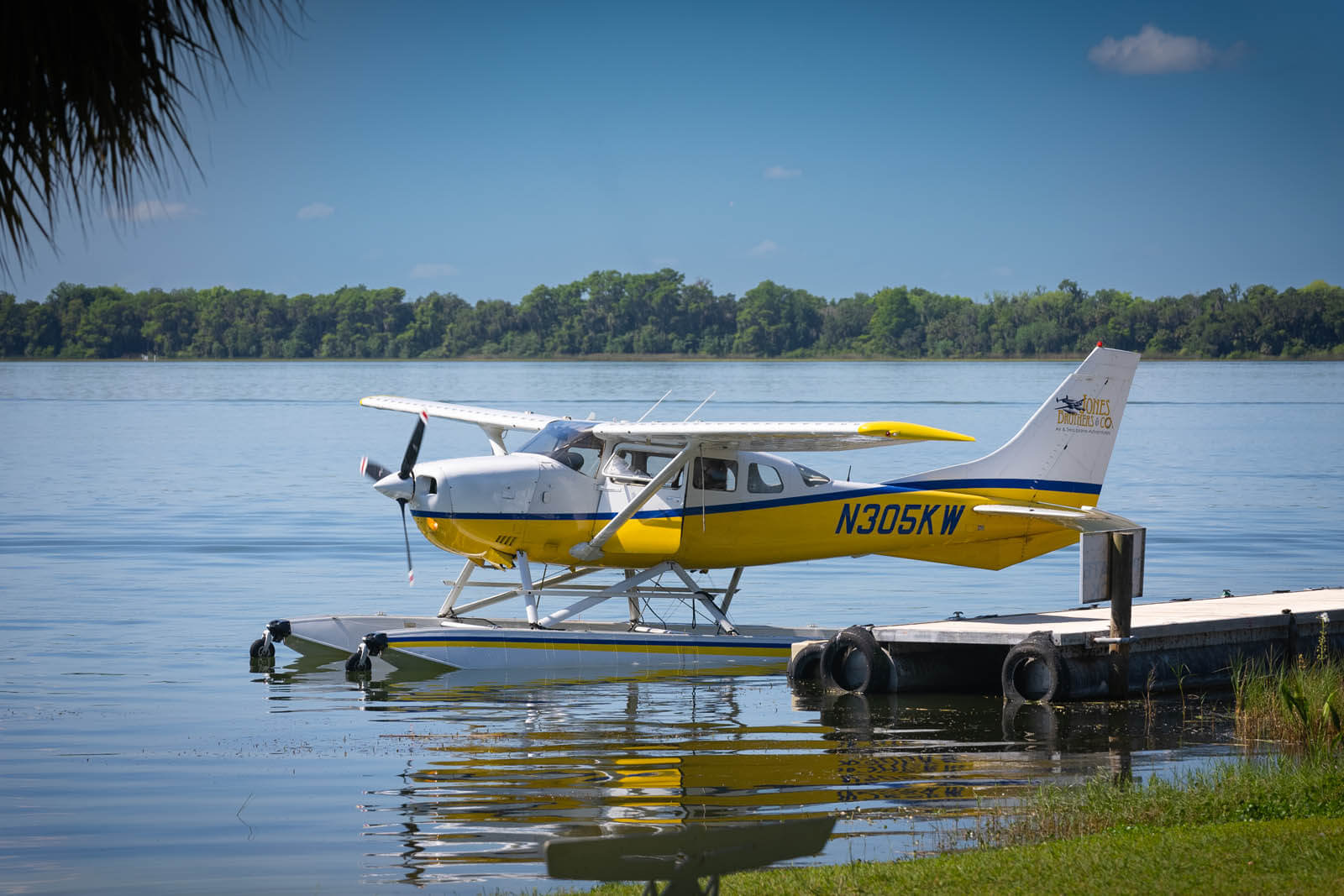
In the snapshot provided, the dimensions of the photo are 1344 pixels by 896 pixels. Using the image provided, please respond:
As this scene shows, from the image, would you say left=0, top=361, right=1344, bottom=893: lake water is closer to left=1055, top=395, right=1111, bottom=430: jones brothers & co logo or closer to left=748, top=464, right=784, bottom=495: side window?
left=748, top=464, right=784, bottom=495: side window

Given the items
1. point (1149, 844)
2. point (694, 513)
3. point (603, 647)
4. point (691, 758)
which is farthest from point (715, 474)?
point (1149, 844)

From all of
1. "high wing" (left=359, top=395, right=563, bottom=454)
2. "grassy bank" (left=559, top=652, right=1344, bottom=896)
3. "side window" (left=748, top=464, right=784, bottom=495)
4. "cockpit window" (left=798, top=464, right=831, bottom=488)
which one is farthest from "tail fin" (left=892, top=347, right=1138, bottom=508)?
"grassy bank" (left=559, top=652, right=1344, bottom=896)

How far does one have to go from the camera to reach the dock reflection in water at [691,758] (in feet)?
27.6

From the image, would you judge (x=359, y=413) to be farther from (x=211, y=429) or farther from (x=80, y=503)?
(x=80, y=503)

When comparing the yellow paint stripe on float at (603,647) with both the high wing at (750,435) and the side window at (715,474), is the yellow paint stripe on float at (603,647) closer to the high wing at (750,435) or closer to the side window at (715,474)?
the side window at (715,474)

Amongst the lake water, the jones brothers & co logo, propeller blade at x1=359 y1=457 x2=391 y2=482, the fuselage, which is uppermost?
the jones brothers & co logo

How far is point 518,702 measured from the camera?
13.0m

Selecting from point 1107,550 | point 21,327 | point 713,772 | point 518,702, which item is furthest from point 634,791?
point 21,327

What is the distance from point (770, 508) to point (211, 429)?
4926cm

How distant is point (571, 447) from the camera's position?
47.6ft

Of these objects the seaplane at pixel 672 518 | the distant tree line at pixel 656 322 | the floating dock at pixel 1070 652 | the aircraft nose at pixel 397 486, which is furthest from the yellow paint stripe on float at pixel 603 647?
the distant tree line at pixel 656 322

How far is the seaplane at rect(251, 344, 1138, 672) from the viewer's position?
45.5ft

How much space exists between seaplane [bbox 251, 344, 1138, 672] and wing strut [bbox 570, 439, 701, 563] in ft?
0.06

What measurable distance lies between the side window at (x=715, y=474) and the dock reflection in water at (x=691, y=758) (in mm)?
1825
